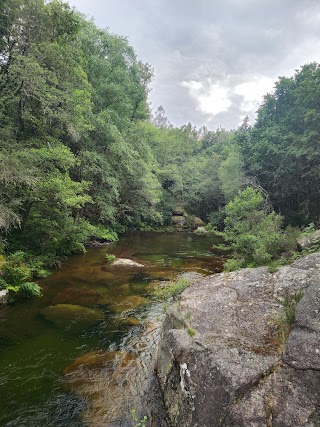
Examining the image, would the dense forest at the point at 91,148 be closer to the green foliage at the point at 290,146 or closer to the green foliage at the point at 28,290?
the green foliage at the point at 290,146

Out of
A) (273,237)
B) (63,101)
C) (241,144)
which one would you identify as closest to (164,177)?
(241,144)

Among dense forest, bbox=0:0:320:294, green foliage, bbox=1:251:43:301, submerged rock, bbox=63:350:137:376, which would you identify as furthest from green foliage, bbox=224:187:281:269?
green foliage, bbox=1:251:43:301

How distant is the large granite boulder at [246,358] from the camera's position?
3.04 metres

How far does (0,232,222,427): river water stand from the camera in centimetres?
415

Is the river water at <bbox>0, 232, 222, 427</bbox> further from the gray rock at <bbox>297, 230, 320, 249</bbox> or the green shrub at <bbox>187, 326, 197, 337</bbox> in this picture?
the gray rock at <bbox>297, 230, 320, 249</bbox>

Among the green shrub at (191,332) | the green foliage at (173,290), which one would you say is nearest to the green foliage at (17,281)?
the green foliage at (173,290)

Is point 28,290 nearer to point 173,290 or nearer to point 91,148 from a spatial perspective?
point 173,290

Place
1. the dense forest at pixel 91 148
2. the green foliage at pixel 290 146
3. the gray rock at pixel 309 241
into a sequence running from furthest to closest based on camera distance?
1. the green foliage at pixel 290 146
2. the dense forest at pixel 91 148
3. the gray rock at pixel 309 241

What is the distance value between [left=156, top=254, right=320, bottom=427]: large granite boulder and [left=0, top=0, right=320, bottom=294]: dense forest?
17.7 feet

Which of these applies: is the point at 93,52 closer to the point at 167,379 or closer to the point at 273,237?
the point at 273,237

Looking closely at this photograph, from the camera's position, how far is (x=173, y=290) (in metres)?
7.92

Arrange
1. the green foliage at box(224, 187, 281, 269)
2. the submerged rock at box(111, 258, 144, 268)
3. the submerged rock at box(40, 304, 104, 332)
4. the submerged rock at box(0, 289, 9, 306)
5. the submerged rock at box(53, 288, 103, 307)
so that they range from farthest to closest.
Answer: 1. the submerged rock at box(111, 258, 144, 268)
2. the green foliage at box(224, 187, 281, 269)
3. the submerged rock at box(53, 288, 103, 307)
4. the submerged rock at box(0, 289, 9, 306)
5. the submerged rock at box(40, 304, 104, 332)

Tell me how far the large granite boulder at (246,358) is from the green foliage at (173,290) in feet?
7.48

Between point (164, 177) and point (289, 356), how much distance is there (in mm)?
35552
